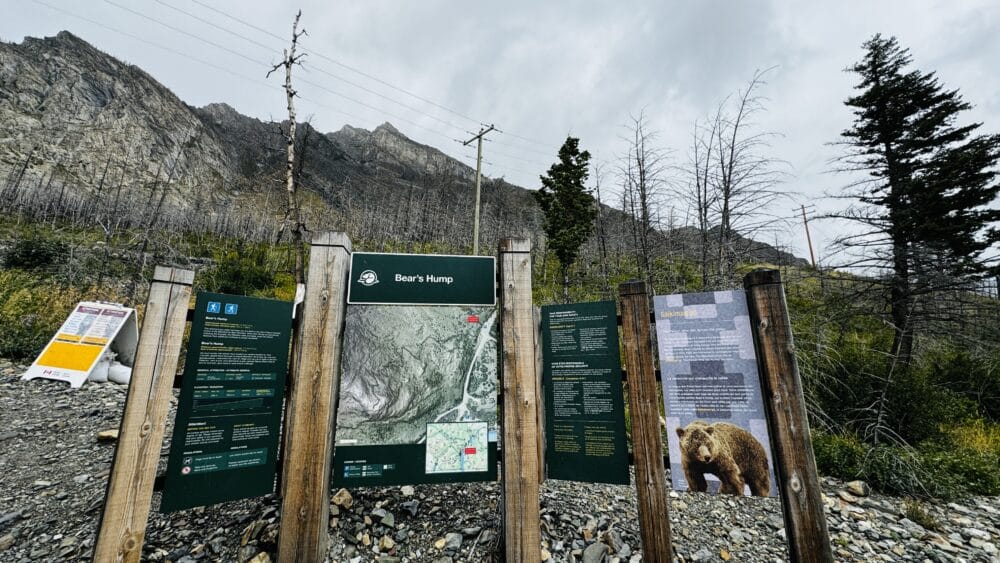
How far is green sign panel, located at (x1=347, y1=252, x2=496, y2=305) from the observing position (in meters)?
2.69

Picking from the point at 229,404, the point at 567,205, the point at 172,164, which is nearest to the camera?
the point at 229,404

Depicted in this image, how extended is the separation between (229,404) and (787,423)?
11.6ft

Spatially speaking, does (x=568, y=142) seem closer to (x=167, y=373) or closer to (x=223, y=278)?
(x=223, y=278)

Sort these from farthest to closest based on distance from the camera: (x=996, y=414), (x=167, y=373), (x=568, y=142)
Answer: (x=568, y=142), (x=996, y=414), (x=167, y=373)

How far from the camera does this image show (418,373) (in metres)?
2.66

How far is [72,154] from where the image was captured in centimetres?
4191

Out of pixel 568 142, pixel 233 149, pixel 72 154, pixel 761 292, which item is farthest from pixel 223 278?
pixel 233 149

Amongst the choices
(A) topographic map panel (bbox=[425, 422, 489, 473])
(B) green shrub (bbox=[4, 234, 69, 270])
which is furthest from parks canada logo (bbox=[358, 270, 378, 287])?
(B) green shrub (bbox=[4, 234, 69, 270])

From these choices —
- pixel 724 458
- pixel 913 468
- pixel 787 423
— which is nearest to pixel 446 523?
pixel 724 458

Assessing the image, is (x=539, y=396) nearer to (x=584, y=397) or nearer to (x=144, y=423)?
(x=584, y=397)

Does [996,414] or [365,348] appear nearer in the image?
[365,348]

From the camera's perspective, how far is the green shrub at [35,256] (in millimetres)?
11133

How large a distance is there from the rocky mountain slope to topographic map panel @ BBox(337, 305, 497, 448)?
25.7 meters

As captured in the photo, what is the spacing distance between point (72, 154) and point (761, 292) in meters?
66.2
